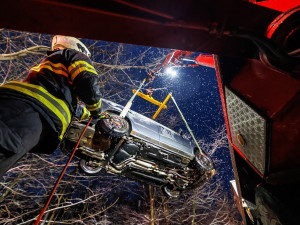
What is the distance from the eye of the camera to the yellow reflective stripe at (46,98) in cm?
202

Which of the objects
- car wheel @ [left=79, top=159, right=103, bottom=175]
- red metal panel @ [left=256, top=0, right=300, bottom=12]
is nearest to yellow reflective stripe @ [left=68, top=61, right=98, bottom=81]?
red metal panel @ [left=256, top=0, right=300, bottom=12]

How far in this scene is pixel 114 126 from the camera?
3.70 meters

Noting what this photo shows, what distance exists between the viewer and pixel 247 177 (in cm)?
158

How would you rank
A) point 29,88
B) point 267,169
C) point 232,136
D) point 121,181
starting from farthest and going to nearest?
point 121,181
point 29,88
point 232,136
point 267,169

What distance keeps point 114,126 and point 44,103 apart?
177 cm

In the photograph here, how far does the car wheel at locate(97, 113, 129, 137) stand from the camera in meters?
3.59

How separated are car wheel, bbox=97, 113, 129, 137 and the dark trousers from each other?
163 centimetres

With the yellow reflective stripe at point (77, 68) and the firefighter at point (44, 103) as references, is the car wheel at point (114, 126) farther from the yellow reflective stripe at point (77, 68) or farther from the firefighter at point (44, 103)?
the yellow reflective stripe at point (77, 68)

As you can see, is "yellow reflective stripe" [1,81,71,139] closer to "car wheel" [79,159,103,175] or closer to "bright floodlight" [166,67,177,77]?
"car wheel" [79,159,103,175]

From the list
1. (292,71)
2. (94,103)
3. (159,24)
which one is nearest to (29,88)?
(94,103)

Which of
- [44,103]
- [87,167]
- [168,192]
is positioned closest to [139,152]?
[87,167]

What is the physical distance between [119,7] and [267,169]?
5.10 ft

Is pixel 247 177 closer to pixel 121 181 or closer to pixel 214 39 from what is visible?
pixel 214 39

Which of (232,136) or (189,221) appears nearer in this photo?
(232,136)
